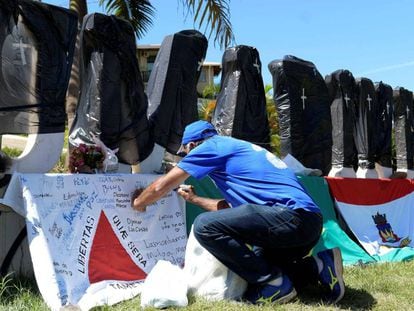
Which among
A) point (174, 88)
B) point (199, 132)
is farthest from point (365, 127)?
point (199, 132)

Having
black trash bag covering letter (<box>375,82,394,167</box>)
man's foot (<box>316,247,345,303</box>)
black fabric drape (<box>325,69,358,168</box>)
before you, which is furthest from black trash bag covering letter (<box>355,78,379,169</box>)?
man's foot (<box>316,247,345,303</box>)

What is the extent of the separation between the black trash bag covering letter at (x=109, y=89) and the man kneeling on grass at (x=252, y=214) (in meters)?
1.25

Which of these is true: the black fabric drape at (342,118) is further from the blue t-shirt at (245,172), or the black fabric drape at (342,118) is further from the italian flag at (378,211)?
the blue t-shirt at (245,172)

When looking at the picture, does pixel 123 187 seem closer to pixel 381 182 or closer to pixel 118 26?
pixel 118 26

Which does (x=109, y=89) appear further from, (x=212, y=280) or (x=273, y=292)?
(x=273, y=292)

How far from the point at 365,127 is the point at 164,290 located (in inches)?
292

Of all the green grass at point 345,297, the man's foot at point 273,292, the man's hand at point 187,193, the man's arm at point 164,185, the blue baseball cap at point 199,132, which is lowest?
the green grass at point 345,297

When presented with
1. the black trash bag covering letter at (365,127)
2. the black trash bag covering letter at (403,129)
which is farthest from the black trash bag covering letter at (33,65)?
the black trash bag covering letter at (403,129)

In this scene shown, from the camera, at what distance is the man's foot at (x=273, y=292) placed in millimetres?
4418

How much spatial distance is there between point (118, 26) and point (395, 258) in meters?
4.66

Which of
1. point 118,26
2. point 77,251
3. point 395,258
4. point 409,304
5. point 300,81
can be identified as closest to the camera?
point 77,251

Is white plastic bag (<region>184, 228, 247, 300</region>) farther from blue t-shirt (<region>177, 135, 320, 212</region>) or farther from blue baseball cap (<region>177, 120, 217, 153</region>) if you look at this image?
blue baseball cap (<region>177, 120, 217, 153</region>)

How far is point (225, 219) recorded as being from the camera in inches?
172

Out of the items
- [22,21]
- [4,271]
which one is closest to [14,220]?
[4,271]
